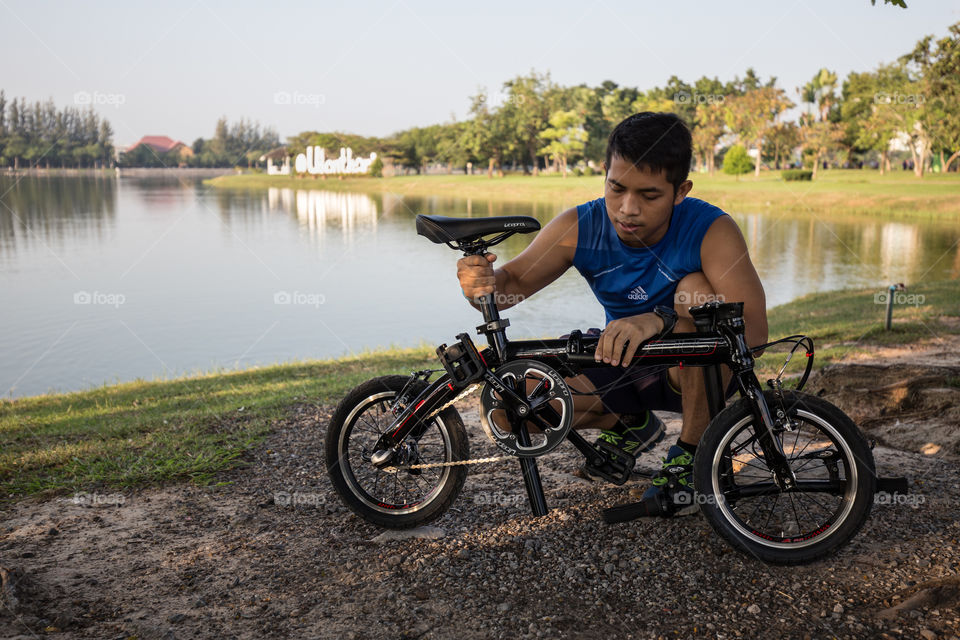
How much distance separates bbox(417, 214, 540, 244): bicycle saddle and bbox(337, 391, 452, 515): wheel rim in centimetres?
79

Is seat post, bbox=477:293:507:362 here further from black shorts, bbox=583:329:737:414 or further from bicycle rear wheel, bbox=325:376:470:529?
black shorts, bbox=583:329:737:414

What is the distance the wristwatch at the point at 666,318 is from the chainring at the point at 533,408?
1.58 feet

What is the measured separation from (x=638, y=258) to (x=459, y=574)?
1619mm

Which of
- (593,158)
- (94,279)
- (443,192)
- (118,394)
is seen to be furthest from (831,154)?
(118,394)

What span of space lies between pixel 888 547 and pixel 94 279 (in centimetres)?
2551

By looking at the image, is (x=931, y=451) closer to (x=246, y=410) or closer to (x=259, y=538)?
(x=259, y=538)

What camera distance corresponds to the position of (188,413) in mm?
6047

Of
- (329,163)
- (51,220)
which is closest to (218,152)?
(329,163)

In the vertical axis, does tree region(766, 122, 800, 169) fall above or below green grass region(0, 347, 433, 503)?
above

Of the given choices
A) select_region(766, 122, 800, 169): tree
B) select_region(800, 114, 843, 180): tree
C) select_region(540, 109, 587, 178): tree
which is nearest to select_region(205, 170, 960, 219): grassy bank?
select_region(800, 114, 843, 180): tree

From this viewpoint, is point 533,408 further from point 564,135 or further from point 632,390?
point 564,135

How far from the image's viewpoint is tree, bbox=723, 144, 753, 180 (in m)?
65.8

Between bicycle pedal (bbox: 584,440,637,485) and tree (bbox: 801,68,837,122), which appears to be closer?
bicycle pedal (bbox: 584,440,637,485)

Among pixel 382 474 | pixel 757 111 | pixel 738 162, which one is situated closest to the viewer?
pixel 382 474
